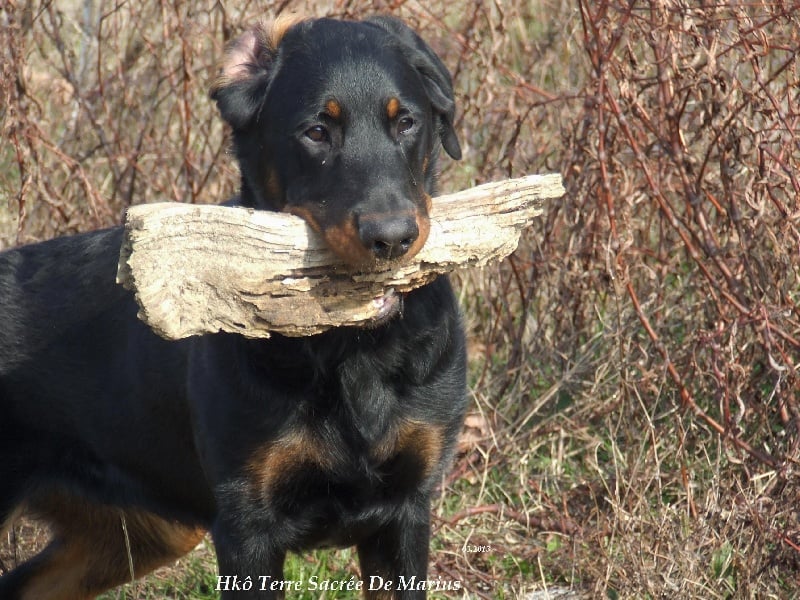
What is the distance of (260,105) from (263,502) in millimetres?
1202

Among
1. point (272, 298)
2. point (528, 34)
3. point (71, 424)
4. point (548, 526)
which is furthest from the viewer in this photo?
point (528, 34)

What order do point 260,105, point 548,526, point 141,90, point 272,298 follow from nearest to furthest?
point 272,298 < point 260,105 < point 548,526 < point 141,90

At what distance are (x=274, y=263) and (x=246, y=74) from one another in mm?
827

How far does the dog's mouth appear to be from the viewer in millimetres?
3018

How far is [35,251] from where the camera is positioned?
13.5ft

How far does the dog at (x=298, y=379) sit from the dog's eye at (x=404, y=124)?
15 mm

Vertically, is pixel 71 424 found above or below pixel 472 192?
below

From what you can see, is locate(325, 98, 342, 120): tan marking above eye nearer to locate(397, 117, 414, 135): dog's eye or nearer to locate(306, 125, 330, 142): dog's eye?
locate(306, 125, 330, 142): dog's eye

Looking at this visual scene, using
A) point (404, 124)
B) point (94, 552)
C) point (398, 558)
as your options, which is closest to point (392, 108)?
point (404, 124)

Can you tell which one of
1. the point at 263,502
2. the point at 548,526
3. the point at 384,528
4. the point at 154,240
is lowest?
the point at 548,526

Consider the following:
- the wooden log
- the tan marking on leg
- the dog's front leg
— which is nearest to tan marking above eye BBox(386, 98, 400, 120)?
the wooden log

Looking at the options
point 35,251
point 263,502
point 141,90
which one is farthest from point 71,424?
point 141,90

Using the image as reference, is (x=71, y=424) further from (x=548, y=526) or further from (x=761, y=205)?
(x=761, y=205)

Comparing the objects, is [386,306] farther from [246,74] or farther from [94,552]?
[94,552]
